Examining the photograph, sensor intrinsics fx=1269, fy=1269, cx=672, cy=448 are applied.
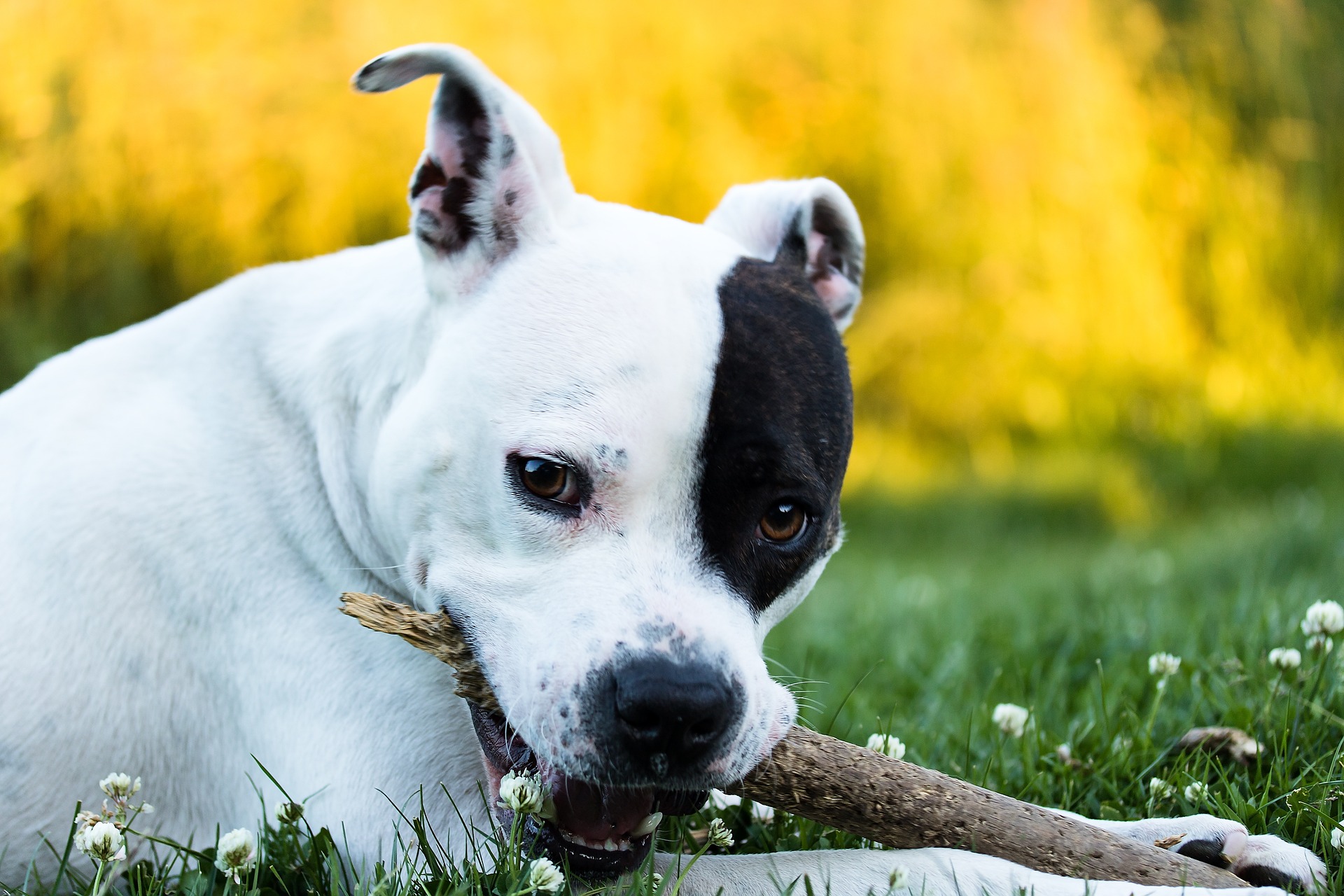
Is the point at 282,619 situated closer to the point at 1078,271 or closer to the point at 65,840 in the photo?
the point at 65,840

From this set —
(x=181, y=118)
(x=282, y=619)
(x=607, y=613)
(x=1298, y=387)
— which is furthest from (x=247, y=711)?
(x=1298, y=387)

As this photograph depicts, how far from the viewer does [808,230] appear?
112 inches

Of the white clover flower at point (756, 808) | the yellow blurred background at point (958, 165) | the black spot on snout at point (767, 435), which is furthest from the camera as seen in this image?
the yellow blurred background at point (958, 165)

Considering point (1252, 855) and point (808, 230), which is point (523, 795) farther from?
point (808, 230)

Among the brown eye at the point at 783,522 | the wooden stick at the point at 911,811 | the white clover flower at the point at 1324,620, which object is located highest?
the brown eye at the point at 783,522

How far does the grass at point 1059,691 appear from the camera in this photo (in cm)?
222

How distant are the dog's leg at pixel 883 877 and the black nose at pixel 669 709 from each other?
226 millimetres

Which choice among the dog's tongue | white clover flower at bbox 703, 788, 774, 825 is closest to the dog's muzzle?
the dog's tongue

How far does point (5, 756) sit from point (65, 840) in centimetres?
19

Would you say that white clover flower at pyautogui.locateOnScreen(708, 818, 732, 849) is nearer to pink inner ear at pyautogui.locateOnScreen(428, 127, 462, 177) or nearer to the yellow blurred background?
pink inner ear at pyautogui.locateOnScreen(428, 127, 462, 177)

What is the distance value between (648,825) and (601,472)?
0.59 metres

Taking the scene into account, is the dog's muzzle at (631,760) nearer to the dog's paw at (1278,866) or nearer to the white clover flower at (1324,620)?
the dog's paw at (1278,866)

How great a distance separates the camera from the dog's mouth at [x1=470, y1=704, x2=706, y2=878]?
2.09 m

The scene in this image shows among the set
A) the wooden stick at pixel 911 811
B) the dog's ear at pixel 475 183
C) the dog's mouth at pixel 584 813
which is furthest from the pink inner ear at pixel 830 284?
the dog's mouth at pixel 584 813
